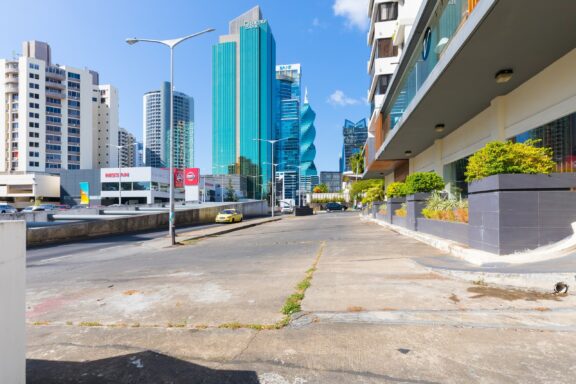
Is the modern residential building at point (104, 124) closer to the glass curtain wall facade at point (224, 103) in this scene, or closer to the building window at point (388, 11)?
the glass curtain wall facade at point (224, 103)

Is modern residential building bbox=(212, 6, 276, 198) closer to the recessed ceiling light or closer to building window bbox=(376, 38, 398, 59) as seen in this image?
building window bbox=(376, 38, 398, 59)

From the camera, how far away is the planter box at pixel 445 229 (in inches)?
371

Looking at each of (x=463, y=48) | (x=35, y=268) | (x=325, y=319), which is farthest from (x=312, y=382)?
(x=35, y=268)

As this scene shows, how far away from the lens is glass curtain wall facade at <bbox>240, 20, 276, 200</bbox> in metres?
158

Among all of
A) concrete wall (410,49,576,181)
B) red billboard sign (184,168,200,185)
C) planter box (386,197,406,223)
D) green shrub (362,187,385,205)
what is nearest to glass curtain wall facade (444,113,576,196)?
concrete wall (410,49,576,181)

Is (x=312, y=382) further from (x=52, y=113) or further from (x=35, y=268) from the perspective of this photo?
(x=52, y=113)

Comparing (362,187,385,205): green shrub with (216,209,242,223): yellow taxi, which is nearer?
(362,187,385,205): green shrub

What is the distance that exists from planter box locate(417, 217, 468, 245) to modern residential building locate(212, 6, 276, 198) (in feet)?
466

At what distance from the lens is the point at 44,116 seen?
355 ft

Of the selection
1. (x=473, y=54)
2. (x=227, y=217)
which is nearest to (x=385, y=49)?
(x=227, y=217)

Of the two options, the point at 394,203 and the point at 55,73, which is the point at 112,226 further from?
the point at 55,73

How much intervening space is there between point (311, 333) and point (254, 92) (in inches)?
6438

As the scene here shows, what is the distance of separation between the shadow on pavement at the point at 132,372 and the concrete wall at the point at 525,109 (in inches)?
420

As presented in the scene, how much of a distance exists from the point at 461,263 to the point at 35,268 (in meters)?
12.5
